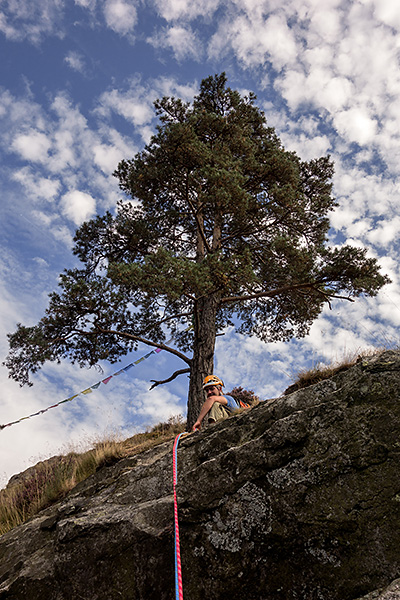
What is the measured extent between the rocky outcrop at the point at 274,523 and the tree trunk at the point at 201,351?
15.1ft

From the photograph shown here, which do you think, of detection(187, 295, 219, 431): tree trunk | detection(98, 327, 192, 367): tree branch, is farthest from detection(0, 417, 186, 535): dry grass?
detection(98, 327, 192, 367): tree branch

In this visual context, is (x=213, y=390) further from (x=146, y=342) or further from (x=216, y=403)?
(x=146, y=342)

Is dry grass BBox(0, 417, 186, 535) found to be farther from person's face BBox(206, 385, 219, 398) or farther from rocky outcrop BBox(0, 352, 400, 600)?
rocky outcrop BBox(0, 352, 400, 600)

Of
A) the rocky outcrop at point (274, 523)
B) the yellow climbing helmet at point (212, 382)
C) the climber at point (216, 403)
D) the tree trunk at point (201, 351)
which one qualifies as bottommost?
the rocky outcrop at point (274, 523)

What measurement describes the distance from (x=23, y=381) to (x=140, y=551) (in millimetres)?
7966

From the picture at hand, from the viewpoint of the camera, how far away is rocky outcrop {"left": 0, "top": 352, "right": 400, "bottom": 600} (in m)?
2.68

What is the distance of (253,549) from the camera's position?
298cm

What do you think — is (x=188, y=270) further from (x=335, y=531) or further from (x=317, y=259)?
(x=335, y=531)

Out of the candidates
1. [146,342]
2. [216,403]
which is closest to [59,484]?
[216,403]

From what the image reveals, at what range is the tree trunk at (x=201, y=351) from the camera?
9070 millimetres

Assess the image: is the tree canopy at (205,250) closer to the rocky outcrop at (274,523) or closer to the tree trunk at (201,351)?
the tree trunk at (201,351)

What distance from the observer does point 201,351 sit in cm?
991

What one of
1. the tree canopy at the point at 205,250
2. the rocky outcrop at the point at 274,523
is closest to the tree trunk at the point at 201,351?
the tree canopy at the point at 205,250

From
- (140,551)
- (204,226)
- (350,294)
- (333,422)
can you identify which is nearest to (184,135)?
(204,226)
